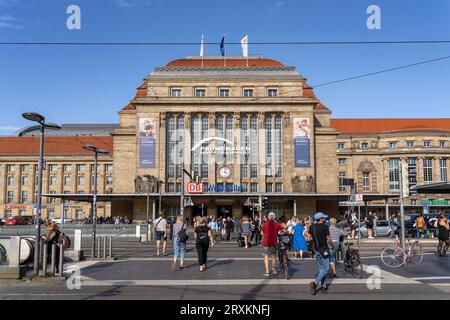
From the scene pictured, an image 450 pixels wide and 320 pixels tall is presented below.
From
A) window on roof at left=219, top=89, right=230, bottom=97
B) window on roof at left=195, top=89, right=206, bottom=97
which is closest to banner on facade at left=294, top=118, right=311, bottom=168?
window on roof at left=219, top=89, right=230, bottom=97

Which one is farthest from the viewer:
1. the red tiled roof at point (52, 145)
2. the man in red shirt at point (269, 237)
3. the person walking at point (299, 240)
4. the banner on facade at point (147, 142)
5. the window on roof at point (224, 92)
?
the red tiled roof at point (52, 145)

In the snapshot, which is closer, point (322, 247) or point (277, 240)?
point (322, 247)

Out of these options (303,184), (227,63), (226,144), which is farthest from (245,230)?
(227,63)

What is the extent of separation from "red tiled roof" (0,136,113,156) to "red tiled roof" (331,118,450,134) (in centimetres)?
4974

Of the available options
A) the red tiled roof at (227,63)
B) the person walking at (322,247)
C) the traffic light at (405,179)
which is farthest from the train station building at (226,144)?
the person walking at (322,247)

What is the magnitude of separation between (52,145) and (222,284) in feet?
299

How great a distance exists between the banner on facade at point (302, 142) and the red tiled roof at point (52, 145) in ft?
141

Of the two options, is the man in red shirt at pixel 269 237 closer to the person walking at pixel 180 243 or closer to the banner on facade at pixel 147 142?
the person walking at pixel 180 243

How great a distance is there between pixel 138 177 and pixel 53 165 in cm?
3776

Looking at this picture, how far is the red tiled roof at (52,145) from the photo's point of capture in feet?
302

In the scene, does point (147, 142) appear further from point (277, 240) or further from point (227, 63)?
point (277, 240)

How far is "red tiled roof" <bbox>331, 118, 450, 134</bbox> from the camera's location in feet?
321

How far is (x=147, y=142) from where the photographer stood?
6291 cm

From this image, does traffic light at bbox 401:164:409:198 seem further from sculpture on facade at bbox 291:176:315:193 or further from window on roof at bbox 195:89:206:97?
window on roof at bbox 195:89:206:97
